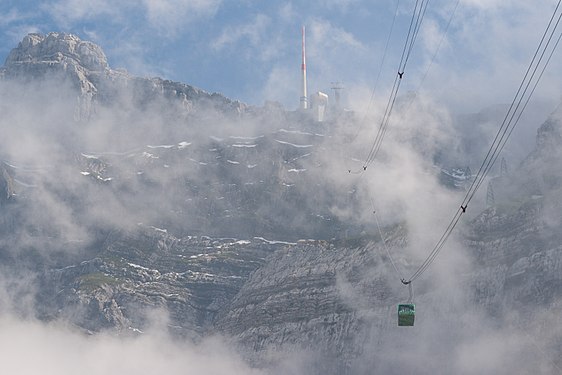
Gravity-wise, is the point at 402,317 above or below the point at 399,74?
below

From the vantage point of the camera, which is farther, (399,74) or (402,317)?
(402,317)
